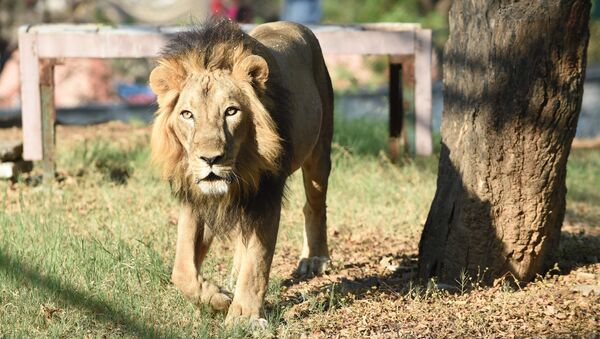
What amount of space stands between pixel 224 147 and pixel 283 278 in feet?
5.08

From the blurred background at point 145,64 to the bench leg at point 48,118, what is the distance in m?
2.47

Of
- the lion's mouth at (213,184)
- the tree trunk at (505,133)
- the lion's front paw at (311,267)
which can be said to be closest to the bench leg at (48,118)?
the lion's front paw at (311,267)

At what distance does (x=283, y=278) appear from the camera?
5699mm

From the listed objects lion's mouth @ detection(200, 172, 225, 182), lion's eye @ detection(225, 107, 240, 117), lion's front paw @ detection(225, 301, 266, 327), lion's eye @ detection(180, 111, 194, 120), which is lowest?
lion's front paw @ detection(225, 301, 266, 327)

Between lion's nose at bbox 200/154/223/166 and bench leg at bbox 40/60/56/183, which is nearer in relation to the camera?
lion's nose at bbox 200/154/223/166

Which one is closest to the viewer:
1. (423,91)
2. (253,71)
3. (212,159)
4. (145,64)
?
(212,159)

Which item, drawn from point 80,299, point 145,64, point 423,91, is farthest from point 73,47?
point 145,64

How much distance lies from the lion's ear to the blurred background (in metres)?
6.44

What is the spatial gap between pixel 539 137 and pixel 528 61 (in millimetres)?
375

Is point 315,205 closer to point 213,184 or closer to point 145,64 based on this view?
point 213,184

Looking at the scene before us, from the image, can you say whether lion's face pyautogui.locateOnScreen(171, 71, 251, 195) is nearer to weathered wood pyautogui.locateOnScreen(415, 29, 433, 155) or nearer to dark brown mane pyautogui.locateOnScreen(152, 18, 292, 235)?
A: dark brown mane pyautogui.locateOnScreen(152, 18, 292, 235)

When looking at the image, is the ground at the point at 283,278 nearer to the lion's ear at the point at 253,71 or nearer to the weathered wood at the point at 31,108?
the weathered wood at the point at 31,108

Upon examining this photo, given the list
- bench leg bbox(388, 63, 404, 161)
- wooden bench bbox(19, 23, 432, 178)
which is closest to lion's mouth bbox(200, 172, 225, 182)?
wooden bench bbox(19, 23, 432, 178)

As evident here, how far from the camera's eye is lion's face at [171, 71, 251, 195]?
4309 millimetres
